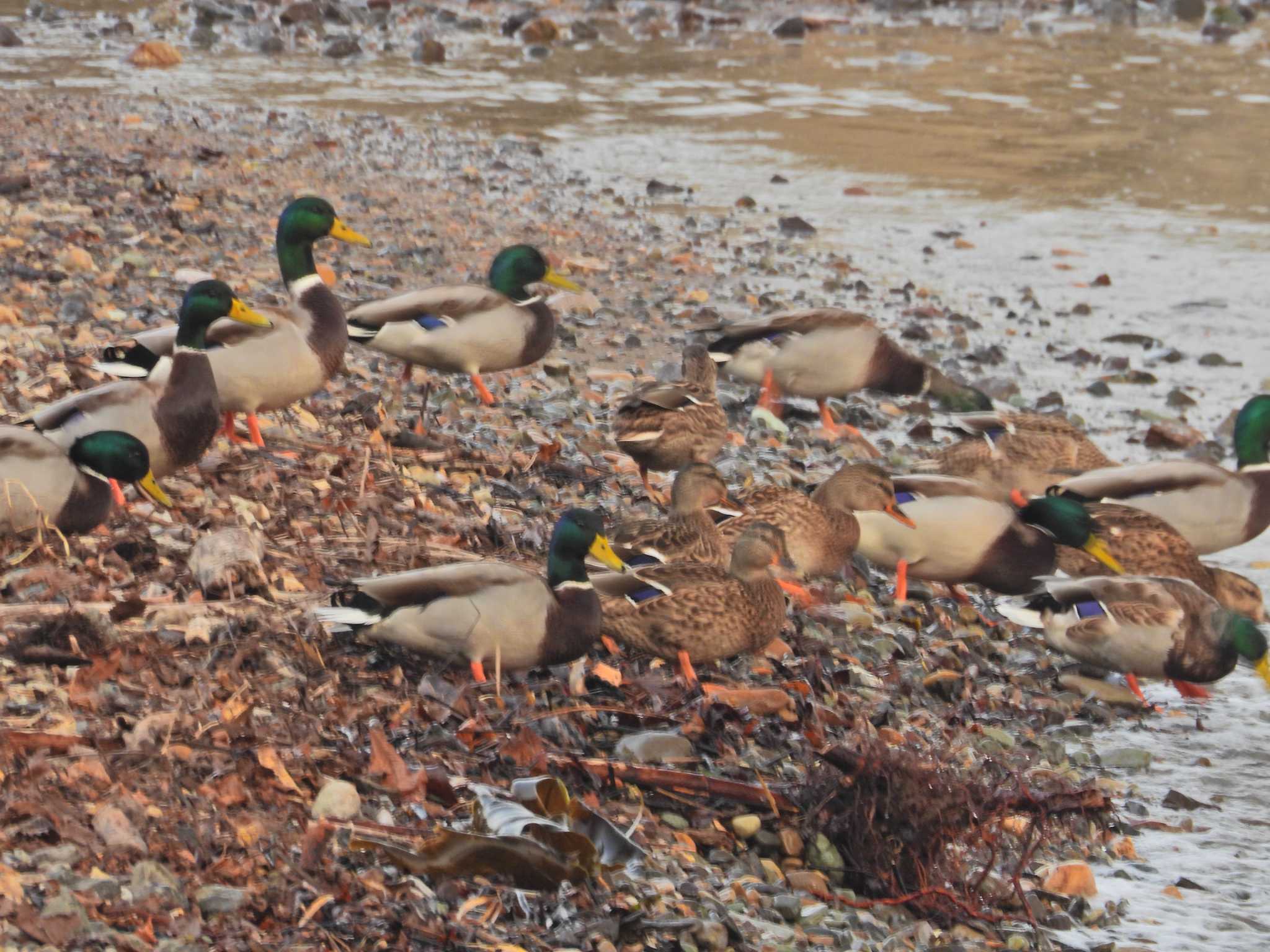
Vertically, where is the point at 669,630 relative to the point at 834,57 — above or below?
below

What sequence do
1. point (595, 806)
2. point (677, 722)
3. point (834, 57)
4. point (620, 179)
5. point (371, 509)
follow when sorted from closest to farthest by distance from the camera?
point (595, 806), point (677, 722), point (371, 509), point (620, 179), point (834, 57)

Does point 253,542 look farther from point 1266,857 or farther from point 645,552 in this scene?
point 1266,857

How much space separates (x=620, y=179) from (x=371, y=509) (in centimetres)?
799

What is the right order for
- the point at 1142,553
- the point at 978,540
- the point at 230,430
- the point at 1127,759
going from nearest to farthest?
the point at 1127,759
the point at 230,430
the point at 978,540
the point at 1142,553

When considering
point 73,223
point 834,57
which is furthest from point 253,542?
point 834,57

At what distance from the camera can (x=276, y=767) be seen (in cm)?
311

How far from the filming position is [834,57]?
18.7 metres

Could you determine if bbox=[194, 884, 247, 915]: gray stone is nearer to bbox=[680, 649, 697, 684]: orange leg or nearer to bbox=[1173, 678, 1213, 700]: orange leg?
bbox=[680, 649, 697, 684]: orange leg

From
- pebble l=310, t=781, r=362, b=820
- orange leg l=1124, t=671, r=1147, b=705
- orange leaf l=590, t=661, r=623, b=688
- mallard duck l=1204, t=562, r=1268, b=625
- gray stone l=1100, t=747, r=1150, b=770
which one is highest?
pebble l=310, t=781, r=362, b=820

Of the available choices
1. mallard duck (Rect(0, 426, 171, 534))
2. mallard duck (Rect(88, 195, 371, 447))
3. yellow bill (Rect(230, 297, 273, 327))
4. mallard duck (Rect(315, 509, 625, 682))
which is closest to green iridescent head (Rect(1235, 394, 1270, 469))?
mallard duck (Rect(88, 195, 371, 447))

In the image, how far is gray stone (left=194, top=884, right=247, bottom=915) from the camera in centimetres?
266

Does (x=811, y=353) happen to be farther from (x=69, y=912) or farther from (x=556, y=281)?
(x=69, y=912)

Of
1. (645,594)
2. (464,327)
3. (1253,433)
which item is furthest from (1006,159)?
(645,594)

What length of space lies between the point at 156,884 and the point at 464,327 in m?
3.84
